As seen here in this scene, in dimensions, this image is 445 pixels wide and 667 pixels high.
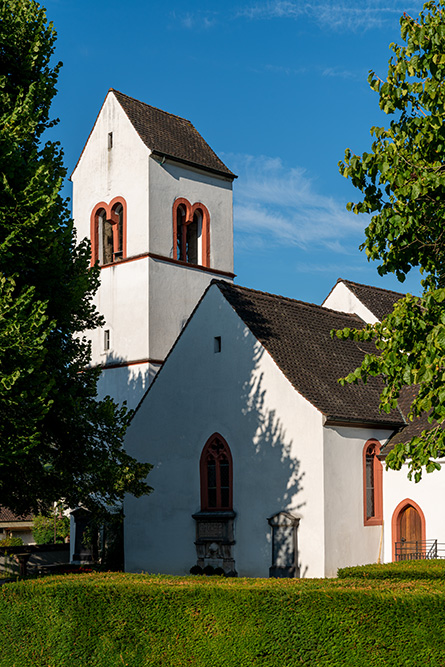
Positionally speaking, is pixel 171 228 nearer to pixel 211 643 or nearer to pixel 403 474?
pixel 403 474

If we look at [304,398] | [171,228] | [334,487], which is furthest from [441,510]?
[171,228]

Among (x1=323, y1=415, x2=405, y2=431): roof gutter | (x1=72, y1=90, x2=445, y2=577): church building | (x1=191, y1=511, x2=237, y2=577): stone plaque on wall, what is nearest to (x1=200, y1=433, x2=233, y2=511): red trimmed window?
(x1=72, y1=90, x2=445, y2=577): church building

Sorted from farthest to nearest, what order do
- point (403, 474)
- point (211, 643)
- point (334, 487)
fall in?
1. point (403, 474)
2. point (334, 487)
3. point (211, 643)

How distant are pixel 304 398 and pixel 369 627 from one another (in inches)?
535

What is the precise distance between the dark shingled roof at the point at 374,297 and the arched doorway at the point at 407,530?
958 centimetres

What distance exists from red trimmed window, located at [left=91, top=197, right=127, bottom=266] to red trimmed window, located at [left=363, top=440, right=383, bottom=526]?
1489 cm

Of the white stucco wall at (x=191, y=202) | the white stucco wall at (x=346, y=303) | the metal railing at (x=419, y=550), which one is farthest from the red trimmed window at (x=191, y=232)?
the metal railing at (x=419, y=550)

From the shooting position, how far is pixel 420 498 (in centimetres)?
2547

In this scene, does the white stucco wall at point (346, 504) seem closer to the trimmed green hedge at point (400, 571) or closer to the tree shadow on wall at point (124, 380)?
the trimmed green hedge at point (400, 571)

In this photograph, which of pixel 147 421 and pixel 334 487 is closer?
pixel 334 487

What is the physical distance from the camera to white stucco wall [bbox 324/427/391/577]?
78.4 feet

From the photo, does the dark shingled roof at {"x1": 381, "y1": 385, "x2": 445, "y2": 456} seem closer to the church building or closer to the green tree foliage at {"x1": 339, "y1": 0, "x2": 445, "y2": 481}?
the church building

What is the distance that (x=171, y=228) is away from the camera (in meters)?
36.2

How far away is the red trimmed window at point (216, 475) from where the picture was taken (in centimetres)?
2620
